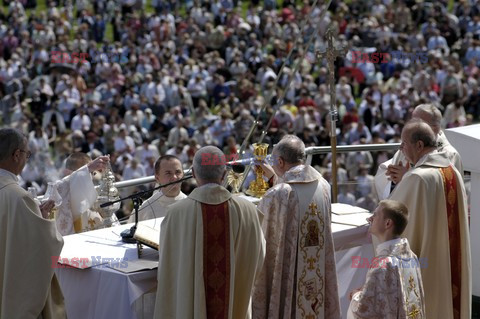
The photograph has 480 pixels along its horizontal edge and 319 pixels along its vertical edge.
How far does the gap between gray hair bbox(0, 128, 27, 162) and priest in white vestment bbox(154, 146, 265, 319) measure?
84cm

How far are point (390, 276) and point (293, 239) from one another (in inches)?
26.5

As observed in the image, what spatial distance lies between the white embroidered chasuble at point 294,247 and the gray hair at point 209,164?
516 millimetres

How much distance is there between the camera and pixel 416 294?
4.90 m

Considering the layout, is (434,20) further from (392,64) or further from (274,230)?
(274,230)

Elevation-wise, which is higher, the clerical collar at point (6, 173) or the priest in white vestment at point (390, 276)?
the clerical collar at point (6, 173)

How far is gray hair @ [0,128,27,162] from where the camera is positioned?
185 inches

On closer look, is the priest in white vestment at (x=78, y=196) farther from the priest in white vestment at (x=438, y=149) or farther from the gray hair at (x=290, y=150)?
the priest in white vestment at (x=438, y=149)

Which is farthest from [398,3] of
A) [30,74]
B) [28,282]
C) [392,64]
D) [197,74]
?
[28,282]

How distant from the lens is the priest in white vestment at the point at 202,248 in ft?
15.8

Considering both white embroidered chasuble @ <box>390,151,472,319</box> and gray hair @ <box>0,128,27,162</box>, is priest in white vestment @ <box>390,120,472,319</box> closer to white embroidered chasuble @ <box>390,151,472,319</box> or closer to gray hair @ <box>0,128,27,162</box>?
white embroidered chasuble @ <box>390,151,472,319</box>

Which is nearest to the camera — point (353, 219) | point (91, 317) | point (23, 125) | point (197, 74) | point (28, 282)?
point (28, 282)

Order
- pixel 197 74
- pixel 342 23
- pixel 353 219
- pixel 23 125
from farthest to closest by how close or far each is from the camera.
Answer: pixel 342 23 → pixel 197 74 → pixel 23 125 → pixel 353 219

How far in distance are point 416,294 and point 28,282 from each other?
1.99 m
